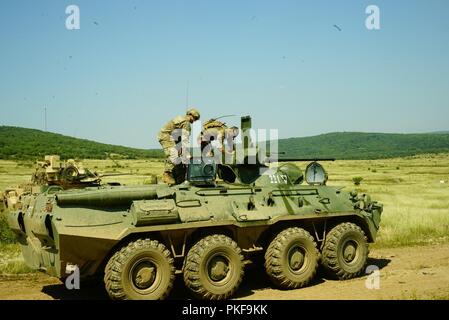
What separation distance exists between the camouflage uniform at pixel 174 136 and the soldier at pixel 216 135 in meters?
0.35

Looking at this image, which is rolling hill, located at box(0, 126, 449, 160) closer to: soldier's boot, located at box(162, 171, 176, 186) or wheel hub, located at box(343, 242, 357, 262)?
wheel hub, located at box(343, 242, 357, 262)

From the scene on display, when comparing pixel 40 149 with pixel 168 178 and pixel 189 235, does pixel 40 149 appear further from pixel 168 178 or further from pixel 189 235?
pixel 189 235

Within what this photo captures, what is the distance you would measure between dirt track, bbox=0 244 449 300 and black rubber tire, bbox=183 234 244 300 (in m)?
0.50

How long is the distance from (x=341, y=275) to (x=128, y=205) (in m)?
4.34

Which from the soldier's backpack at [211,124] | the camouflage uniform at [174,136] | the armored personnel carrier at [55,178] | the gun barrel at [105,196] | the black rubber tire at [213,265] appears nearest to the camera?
the gun barrel at [105,196]

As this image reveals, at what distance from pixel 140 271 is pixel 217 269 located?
131 cm

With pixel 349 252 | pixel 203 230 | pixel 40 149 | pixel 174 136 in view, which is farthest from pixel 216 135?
pixel 40 149

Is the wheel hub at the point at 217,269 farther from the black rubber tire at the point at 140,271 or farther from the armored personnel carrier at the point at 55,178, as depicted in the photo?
the armored personnel carrier at the point at 55,178

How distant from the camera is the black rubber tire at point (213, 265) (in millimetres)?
8883

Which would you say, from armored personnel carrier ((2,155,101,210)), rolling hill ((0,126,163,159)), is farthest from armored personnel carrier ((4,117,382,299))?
rolling hill ((0,126,163,159))

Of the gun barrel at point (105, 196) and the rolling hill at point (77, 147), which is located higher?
the rolling hill at point (77, 147)

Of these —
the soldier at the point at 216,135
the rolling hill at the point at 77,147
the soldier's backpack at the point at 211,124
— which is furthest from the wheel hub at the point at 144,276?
the rolling hill at the point at 77,147
